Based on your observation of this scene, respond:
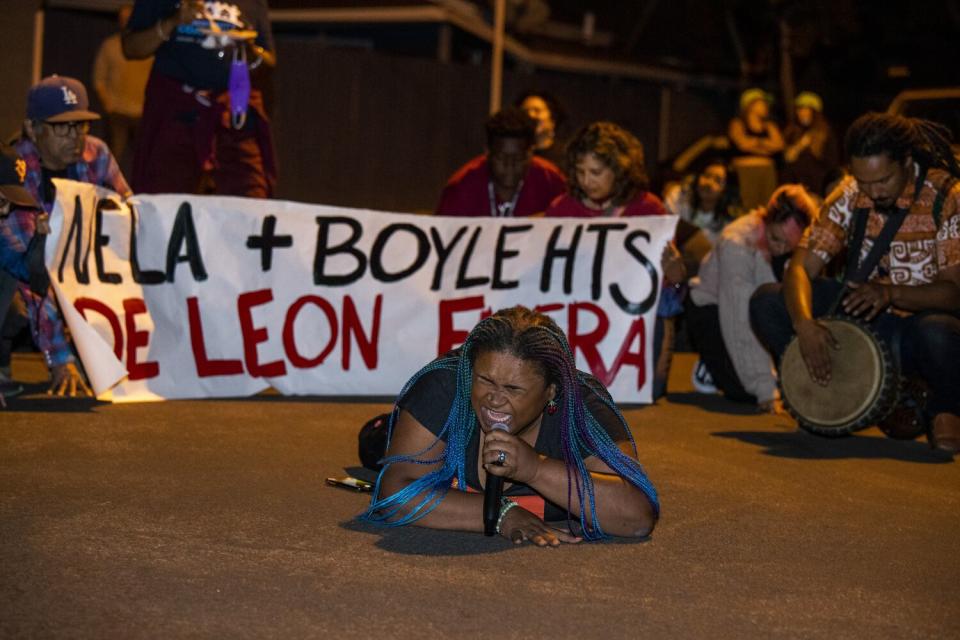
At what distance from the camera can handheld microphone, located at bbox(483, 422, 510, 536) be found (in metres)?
4.65

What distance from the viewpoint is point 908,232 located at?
7320mm

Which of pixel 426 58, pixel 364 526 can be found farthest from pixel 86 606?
pixel 426 58

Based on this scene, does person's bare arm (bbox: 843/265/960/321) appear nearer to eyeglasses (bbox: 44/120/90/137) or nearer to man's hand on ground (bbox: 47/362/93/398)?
man's hand on ground (bbox: 47/362/93/398)

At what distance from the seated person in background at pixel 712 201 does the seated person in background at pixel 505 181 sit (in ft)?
6.74

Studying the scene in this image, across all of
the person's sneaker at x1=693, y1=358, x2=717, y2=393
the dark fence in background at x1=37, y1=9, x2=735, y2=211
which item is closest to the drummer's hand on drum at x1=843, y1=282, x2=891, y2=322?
the person's sneaker at x1=693, y1=358, x2=717, y2=393

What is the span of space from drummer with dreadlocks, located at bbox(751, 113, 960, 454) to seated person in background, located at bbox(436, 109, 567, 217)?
2.39 metres

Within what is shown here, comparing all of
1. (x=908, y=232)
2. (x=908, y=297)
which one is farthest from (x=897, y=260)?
(x=908, y=297)

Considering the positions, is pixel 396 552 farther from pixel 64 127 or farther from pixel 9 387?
pixel 64 127

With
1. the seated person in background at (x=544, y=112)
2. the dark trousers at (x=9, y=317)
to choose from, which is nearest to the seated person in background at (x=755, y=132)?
the seated person in background at (x=544, y=112)

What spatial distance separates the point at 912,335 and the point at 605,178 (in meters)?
2.14

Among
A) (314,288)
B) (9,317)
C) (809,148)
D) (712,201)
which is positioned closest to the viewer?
(9,317)

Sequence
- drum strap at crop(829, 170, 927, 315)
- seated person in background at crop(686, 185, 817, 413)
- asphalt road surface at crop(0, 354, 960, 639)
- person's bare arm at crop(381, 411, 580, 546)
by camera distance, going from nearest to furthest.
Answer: asphalt road surface at crop(0, 354, 960, 639), person's bare arm at crop(381, 411, 580, 546), drum strap at crop(829, 170, 927, 315), seated person in background at crop(686, 185, 817, 413)

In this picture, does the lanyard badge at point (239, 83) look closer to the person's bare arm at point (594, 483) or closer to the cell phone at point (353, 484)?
the cell phone at point (353, 484)

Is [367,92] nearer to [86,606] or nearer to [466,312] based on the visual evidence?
[466,312]
